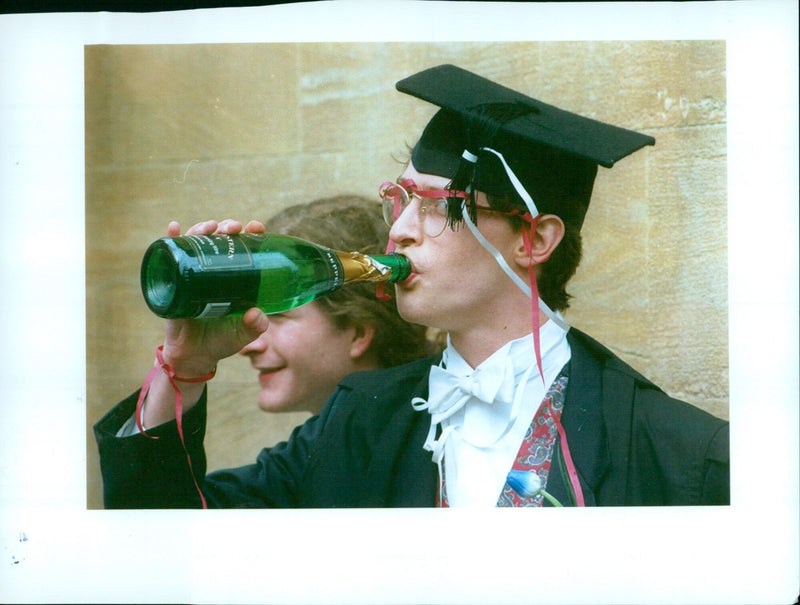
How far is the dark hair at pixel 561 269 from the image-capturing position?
5.77 ft

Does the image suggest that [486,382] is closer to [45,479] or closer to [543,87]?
[543,87]

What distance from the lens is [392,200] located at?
177 centimetres

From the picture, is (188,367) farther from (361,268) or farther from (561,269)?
(561,269)

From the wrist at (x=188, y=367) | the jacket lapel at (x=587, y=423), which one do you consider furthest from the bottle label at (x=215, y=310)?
the jacket lapel at (x=587, y=423)

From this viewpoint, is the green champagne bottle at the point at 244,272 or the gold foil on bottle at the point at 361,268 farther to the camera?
the gold foil on bottle at the point at 361,268

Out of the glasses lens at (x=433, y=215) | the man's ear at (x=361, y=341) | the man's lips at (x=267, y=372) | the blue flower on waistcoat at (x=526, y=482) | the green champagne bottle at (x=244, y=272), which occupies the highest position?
the glasses lens at (x=433, y=215)

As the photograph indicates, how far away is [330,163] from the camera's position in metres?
1.81

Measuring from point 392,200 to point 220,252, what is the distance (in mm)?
426

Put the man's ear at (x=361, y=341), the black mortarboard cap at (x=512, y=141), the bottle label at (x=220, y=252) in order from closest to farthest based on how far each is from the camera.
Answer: the bottle label at (x=220, y=252) → the black mortarboard cap at (x=512, y=141) → the man's ear at (x=361, y=341)

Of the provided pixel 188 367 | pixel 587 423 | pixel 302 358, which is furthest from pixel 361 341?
pixel 587 423

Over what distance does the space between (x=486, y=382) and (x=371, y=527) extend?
40 cm

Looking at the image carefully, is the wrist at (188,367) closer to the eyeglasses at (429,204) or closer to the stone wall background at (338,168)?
the stone wall background at (338,168)

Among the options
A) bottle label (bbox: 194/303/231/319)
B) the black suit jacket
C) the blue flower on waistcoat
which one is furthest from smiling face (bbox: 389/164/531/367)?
bottle label (bbox: 194/303/231/319)

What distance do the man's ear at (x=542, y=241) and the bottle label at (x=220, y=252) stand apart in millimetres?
540
